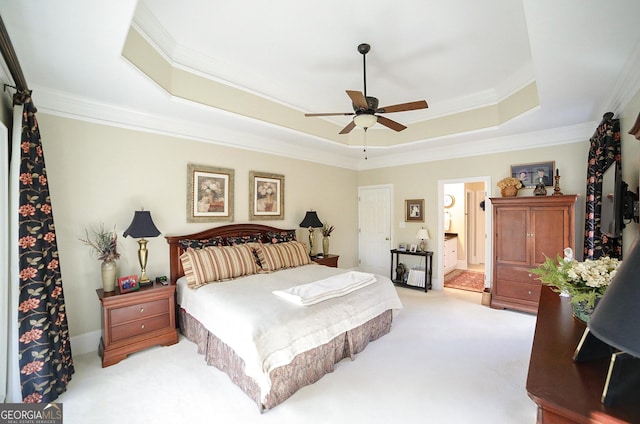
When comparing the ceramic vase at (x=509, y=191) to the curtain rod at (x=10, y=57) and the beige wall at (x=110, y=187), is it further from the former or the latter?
the curtain rod at (x=10, y=57)

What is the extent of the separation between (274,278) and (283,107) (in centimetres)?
242

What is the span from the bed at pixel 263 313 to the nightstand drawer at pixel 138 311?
0.22 metres

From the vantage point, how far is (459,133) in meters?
4.41

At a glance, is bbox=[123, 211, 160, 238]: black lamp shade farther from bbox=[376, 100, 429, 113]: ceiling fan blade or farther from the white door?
the white door

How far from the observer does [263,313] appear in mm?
2348

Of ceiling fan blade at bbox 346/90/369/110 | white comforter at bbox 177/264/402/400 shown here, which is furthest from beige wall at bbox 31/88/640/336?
ceiling fan blade at bbox 346/90/369/110

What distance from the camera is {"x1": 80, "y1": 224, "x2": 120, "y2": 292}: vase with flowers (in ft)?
9.48

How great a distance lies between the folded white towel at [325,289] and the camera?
263 centimetres

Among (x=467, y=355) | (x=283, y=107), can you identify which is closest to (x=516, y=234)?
(x=467, y=355)

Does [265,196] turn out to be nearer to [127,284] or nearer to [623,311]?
[127,284]

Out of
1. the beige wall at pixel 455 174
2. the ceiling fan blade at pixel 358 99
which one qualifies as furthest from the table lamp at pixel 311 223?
the ceiling fan blade at pixel 358 99

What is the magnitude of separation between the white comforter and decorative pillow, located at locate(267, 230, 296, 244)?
1.03 m

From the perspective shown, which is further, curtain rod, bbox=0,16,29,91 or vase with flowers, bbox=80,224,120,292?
vase with flowers, bbox=80,224,120,292

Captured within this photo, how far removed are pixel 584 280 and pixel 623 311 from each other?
1.26 m
